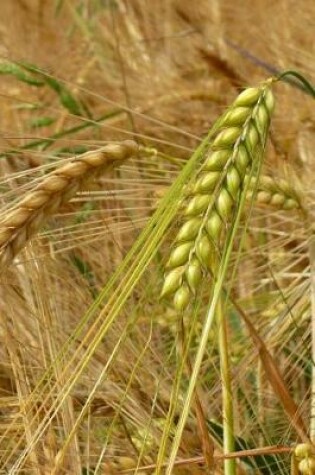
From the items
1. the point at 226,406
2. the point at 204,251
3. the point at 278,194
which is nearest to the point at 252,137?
the point at 204,251

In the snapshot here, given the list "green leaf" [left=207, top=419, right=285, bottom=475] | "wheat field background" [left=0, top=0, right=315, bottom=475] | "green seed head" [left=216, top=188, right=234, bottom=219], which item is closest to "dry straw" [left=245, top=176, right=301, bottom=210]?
"wheat field background" [left=0, top=0, right=315, bottom=475]

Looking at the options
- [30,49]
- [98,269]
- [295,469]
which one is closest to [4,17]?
[30,49]

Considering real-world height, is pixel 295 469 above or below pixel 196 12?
below

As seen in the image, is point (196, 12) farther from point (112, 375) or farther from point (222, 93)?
point (112, 375)

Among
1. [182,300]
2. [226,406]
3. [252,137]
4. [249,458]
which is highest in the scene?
[252,137]

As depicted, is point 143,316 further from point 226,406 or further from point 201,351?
point 201,351

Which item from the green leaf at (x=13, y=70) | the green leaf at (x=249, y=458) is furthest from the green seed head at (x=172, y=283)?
the green leaf at (x=13, y=70)

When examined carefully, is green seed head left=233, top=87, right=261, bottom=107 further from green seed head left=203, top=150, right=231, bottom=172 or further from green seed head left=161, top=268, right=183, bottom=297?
green seed head left=161, top=268, right=183, bottom=297
